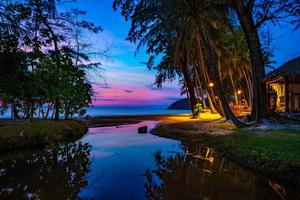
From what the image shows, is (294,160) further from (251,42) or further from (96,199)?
(251,42)

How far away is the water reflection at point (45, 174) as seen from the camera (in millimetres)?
6406

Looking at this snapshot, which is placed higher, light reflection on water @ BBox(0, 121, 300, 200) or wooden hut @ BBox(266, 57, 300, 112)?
wooden hut @ BBox(266, 57, 300, 112)

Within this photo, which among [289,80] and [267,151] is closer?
[267,151]

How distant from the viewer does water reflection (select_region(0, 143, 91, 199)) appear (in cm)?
641

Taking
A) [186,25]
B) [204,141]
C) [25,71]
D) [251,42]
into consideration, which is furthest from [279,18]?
[25,71]

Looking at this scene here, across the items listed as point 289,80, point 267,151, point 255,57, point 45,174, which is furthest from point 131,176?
point 289,80

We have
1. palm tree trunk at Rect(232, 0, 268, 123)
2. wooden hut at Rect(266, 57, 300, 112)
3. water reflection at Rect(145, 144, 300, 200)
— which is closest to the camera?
water reflection at Rect(145, 144, 300, 200)

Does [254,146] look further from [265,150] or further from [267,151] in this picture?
[267,151]

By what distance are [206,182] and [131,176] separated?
2.11 metres

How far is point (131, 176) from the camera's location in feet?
26.4

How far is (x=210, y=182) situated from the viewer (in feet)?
23.5

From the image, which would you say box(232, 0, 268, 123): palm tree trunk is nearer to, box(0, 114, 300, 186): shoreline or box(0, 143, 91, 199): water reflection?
box(0, 114, 300, 186): shoreline

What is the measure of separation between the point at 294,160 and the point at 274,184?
117 centimetres

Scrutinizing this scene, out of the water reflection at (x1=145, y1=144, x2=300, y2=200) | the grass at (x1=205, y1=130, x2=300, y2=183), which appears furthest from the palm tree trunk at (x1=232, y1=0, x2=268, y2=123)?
the water reflection at (x1=145, y1=144, x2=300, y2=200)
